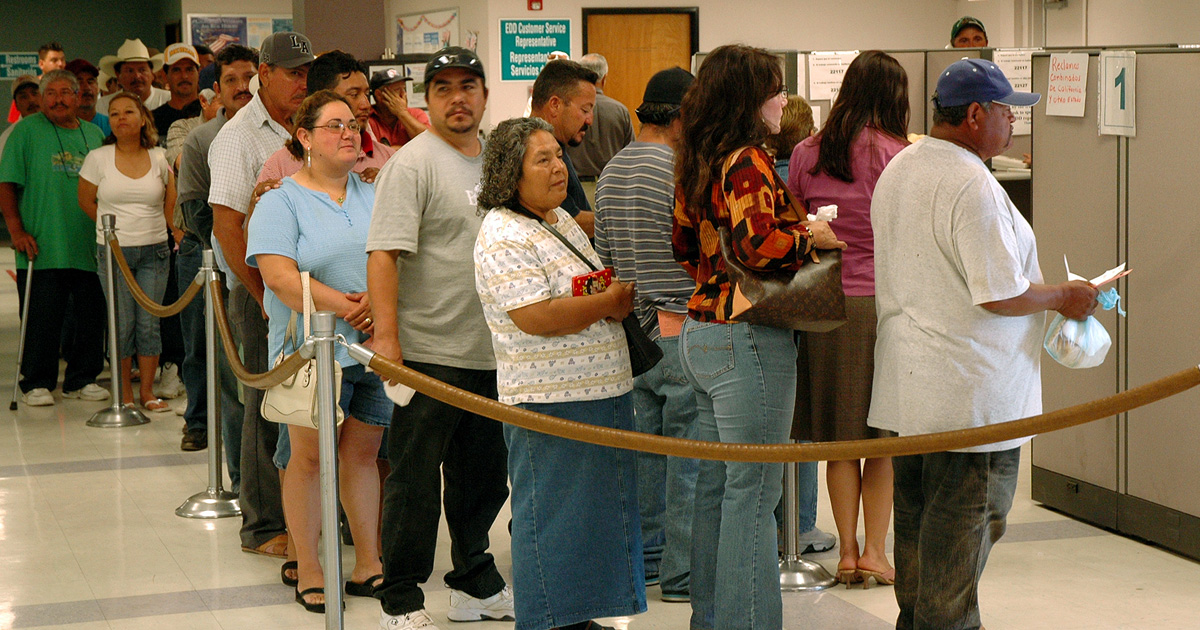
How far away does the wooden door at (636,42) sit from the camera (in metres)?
14.0

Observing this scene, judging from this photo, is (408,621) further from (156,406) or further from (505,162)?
(156,406)

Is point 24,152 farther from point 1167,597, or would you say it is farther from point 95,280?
point 1167,597

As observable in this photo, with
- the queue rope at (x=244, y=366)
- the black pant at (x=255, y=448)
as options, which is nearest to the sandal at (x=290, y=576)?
the black pant at (x=255, y=448)

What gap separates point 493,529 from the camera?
191 inches

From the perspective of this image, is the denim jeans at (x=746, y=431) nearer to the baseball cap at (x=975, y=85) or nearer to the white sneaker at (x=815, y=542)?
the baseball cap at (x=975, y=85)

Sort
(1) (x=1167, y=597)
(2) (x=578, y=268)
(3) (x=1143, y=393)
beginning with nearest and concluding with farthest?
(3) (x=1143, y=393) < (2) (x=578, y=268) < (1) (x=1167, y=597)

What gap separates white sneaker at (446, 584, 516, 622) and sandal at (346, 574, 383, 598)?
33 centimetres

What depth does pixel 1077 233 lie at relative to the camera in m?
4.65

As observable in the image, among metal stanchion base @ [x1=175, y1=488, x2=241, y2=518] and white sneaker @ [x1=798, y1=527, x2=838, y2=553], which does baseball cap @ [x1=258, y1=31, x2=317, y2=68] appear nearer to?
metal stanchion base @ [x1=175, y1=488, x2=241, y2=518]

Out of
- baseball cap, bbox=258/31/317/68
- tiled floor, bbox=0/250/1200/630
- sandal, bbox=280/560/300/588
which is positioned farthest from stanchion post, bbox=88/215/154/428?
sandal, bbox=280/560/300/588

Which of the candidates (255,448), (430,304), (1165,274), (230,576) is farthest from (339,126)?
(1165,274)

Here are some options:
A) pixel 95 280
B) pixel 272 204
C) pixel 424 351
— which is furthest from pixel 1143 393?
pixel 95 280

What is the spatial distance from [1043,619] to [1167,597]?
0.47 meters

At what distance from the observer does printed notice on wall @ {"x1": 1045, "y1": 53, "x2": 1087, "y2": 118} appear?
15.0 feet
